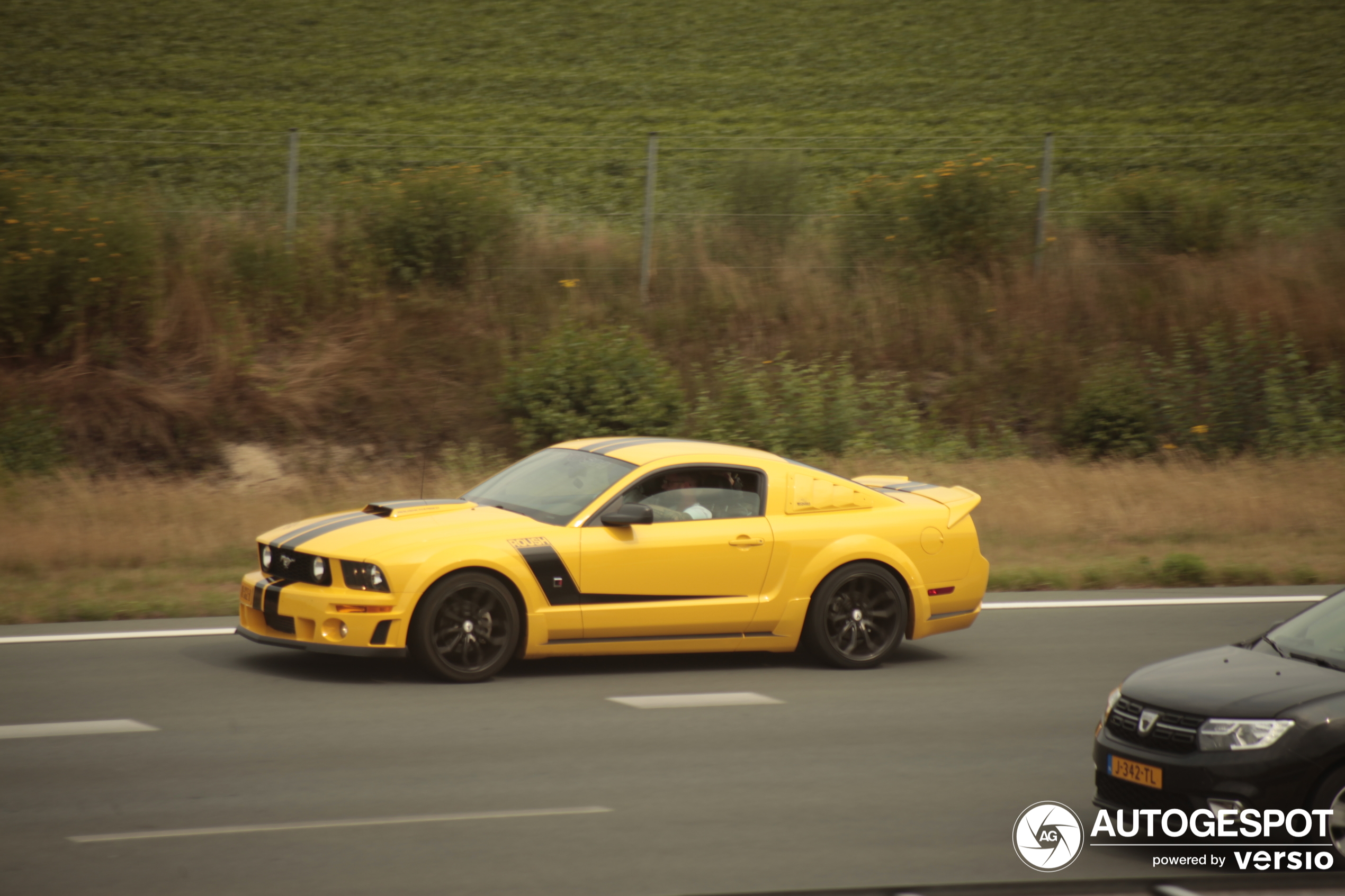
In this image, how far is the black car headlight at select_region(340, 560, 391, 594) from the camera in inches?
338

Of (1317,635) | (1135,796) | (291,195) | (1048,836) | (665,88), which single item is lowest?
(1048,836)

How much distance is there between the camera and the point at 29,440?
652 inches

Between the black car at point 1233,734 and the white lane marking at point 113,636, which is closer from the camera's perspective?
the black car at point 1233,734

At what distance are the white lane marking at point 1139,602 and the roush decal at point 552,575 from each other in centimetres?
429

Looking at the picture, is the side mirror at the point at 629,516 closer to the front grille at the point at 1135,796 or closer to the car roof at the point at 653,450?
the car roof at the point at 653,450

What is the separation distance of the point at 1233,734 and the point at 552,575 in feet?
14.3

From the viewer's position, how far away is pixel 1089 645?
34.9 ft

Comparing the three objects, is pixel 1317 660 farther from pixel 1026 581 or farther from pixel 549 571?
pixel 1026 581

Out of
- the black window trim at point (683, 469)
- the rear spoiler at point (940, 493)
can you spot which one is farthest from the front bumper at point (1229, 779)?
the rear spoiler at point (940, 493)

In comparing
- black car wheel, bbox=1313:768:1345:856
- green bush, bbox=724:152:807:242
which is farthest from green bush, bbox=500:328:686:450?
black car wheel, bbox=1313:768:1345:856

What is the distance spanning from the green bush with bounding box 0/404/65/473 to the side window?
30.9 ft

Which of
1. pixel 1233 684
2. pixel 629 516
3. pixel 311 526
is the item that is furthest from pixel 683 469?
pixel 1233 684

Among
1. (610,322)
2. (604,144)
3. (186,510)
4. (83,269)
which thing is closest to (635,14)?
(604,144)

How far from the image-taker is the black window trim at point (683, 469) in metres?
9.21
